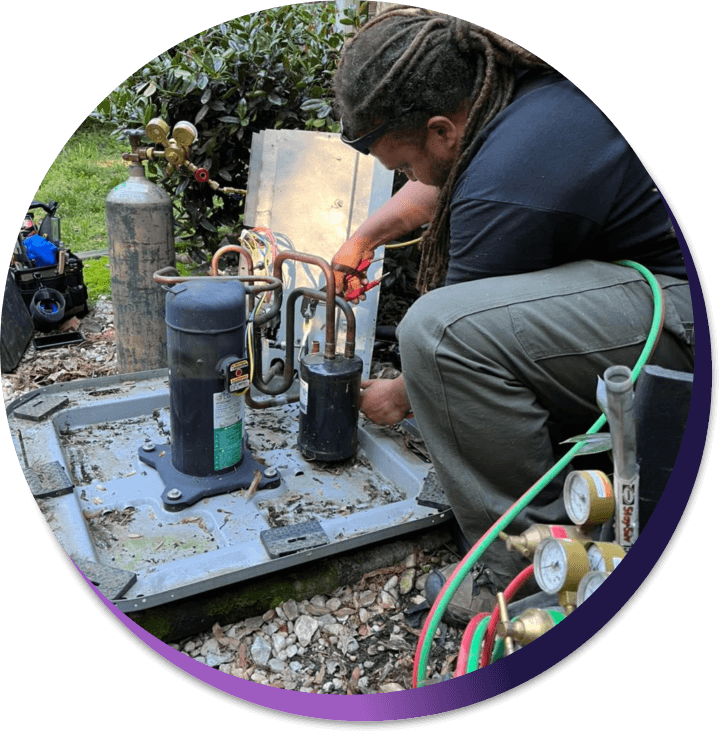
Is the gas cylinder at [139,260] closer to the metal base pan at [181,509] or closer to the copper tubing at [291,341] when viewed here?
the metal base pan at [181,509]

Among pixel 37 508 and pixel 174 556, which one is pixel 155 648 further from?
pixel 37 508

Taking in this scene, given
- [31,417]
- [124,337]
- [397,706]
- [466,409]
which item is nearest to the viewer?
[397,706]

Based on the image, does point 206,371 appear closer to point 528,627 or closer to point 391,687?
point 391,687

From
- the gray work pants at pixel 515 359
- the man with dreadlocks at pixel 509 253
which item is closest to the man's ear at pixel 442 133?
the man with dreadlocks at pixel 509 253

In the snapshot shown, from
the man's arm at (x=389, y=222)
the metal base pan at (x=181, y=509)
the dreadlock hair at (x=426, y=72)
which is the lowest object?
the metal base pan at (x=181, y=509)

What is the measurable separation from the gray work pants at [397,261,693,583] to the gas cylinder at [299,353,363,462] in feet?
1.60

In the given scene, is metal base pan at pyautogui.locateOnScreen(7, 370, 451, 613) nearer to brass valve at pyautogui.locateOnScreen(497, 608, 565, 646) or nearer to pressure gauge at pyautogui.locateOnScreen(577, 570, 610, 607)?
brass valve at pyautogui.locateOnScreen(497, 608, 565, 646)

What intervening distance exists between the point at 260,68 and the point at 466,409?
2.29 m

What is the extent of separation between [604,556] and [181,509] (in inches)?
52.3

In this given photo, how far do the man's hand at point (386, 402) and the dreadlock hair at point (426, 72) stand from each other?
0.76 meters

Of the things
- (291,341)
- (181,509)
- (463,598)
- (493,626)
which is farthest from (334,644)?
(291,341)

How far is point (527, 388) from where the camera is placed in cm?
173

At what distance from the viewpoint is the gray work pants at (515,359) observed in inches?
65.8

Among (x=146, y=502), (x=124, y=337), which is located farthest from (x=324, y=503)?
(x=124, y=337)
